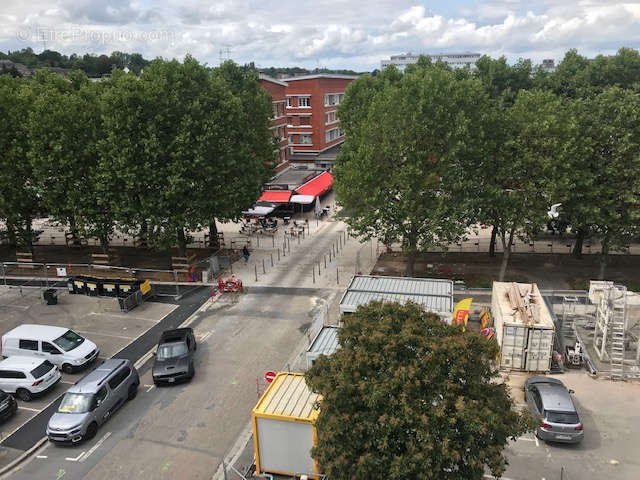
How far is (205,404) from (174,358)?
3.05 m

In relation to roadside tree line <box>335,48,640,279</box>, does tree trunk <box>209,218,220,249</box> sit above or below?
below

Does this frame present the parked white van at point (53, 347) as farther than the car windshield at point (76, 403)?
Yes

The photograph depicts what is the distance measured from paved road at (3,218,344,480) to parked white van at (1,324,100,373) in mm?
2739

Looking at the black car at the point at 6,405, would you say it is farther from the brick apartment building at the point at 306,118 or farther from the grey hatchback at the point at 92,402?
the brick apartment building at the point at 306,118

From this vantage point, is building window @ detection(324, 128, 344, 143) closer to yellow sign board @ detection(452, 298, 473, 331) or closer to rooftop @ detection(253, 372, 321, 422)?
yellow sign board @ detection(452, 298, 473, 331)

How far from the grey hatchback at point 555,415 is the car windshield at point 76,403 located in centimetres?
1627

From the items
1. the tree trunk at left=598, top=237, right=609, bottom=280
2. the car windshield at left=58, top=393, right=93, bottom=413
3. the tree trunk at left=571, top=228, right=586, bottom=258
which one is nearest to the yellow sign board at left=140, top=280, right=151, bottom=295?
the car windshield at left=58, top=393, right=93, bottom=413

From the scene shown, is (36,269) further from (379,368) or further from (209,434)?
(379,368)

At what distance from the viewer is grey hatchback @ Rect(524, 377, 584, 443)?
54.9 ft

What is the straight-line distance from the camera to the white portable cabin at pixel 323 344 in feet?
64.8

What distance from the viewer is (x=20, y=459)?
57.5ft

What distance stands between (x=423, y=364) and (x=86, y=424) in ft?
43.2

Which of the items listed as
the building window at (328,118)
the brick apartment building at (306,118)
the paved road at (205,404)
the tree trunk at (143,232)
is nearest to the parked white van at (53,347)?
the paved road at (205,404)

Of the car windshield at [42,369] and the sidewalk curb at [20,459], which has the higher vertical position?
the car windshield at [42,369]
